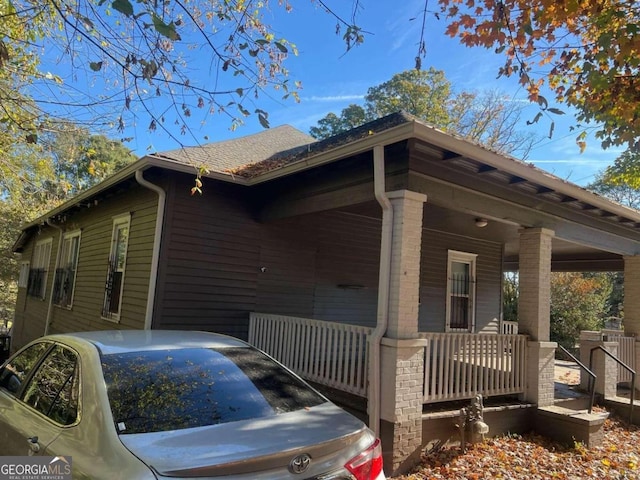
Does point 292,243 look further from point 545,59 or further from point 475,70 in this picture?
point 545,59

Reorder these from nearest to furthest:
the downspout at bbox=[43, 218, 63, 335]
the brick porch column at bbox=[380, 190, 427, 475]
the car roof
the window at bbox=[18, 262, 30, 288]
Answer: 1. the car roof
2. the brick porch column at bbox=[380, 190, 427, 475]
3. the downspout at bbox=[43, 218, 63, 335]
4. the window at bbox=[18, 262, 30, 288]

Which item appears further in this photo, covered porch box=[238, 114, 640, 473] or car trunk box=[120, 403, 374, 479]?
covered porch box=[238, 114, 640, 473]

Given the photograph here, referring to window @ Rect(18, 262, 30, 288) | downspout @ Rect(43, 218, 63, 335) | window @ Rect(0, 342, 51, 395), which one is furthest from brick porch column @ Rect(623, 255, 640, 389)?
window @ Rect(18, 262, 30, 288)

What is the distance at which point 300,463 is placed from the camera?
2.11 m

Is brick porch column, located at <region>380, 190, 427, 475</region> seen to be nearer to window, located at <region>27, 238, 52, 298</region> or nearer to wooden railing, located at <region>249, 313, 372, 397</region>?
wooden railing, located at <region>249, 313, 372, 397</region>

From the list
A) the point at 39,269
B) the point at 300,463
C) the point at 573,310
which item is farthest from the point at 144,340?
the point at 573,310

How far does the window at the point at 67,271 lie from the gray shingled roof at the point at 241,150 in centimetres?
533

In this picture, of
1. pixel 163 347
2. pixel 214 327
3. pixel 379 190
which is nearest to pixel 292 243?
pixel 214 327

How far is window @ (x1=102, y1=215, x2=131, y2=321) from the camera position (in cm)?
851

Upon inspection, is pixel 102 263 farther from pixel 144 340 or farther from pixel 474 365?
pixel 474 365

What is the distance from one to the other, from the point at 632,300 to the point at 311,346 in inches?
281

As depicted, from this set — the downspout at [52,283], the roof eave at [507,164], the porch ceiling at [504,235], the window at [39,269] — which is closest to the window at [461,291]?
the porch ceiling at [504,235]

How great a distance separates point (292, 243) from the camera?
326 inches

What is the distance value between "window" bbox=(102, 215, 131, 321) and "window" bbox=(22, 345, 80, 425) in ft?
18.5
